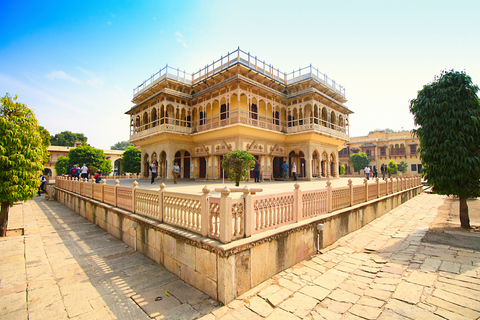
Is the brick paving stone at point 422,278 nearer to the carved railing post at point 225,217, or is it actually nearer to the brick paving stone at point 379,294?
the brick paving stone at point 379,294

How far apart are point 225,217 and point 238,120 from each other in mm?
12706

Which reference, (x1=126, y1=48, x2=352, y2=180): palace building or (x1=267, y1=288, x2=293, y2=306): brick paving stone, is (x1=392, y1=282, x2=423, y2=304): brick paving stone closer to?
(x1=267, y1=288, x2=293, y2=306): brick paving stone

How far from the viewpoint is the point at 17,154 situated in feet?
21.0

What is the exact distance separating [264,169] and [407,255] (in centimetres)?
1290

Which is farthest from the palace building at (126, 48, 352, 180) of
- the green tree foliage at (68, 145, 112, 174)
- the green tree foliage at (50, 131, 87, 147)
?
the green tree foliage at (50, 131, 87, 147)

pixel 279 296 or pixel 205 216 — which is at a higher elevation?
pixel 205 216

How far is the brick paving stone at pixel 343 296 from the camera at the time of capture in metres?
3.29

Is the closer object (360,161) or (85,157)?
(85,157)

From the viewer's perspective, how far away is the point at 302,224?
4590mm

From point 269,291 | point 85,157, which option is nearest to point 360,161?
point 269,291

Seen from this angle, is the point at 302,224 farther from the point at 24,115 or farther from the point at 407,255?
the point at 24,115

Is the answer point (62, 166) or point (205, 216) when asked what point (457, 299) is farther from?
point (62, 166)

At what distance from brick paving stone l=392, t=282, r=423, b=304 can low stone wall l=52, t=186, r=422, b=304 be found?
1.65m

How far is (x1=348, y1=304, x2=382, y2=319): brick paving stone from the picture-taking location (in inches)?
114
